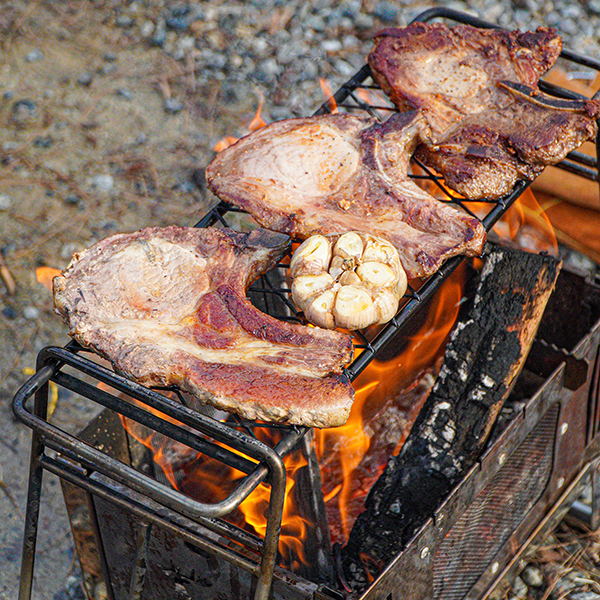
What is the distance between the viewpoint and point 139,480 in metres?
1.58

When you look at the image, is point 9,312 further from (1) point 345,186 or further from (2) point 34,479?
(1) point 345,186

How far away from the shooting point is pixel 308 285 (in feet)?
6.23

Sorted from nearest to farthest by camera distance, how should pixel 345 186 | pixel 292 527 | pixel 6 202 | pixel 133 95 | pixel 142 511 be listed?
pixel 142 511 → pixel 345 186 → pixel 292 527 → pixel 6 202 → pixel 133 95

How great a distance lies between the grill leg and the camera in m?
1.87

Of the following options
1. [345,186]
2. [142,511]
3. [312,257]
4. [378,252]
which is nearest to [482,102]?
[345,186]

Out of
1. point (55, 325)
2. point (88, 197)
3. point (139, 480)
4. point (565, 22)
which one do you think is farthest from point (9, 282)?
point (565, 22)

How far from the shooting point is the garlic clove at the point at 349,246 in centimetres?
194

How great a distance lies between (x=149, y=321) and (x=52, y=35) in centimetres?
470

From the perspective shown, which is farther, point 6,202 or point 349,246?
point 6,202

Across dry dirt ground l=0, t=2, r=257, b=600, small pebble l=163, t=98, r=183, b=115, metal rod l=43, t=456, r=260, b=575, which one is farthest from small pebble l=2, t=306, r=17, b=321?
metal rod l=43, t=456, r=260, b=575

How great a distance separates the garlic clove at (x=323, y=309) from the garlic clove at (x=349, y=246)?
127mm

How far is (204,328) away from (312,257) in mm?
364

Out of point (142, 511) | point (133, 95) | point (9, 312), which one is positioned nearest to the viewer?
point (142, 511)

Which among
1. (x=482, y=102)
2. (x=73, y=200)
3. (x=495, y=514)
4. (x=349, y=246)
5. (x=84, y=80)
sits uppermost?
(x=482, y=102)
